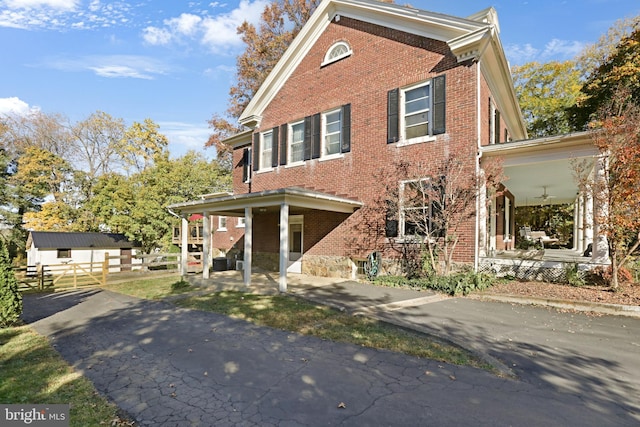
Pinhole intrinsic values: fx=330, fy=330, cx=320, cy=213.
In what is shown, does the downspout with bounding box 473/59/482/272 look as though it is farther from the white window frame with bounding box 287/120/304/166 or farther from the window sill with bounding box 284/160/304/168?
the white window frame with bounding box 287/120/304/166

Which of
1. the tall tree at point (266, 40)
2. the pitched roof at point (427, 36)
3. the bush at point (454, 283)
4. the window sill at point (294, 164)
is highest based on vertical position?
the tall tree at point (266, 40)

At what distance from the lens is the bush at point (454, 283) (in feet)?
28.8

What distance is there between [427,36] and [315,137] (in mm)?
5337

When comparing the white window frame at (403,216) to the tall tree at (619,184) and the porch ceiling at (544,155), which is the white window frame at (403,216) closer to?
the porch ceiling at (544,155)

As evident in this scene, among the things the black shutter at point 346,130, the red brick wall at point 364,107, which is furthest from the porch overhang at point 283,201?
the black shutter at point 346,130

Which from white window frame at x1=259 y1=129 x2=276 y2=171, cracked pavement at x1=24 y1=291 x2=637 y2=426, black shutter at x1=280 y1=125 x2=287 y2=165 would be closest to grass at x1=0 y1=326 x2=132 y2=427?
cracked pavement at x1=24 y1=291 x2=637 y2=426

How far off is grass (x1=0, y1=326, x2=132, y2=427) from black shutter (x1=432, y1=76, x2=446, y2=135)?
10214 mm

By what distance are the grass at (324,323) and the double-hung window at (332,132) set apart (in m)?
6.52

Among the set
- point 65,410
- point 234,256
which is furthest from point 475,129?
point 234,256

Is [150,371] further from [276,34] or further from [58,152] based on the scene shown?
[58,152]

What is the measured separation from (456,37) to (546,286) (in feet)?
24.8

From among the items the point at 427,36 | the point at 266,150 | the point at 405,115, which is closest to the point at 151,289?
the point at 266,150

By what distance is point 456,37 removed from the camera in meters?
10.0

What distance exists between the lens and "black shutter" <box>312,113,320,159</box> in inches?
531
